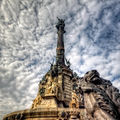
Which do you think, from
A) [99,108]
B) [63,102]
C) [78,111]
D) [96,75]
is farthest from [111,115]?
[63,102]

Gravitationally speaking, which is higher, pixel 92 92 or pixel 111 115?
pixel 92 92

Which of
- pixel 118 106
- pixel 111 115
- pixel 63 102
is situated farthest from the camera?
pixel 63 102

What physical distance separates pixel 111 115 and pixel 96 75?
1434mm

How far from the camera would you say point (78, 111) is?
22.7 feet

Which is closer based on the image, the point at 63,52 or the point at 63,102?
the point at 63,102

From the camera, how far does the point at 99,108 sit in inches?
117

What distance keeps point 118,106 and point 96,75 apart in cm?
117

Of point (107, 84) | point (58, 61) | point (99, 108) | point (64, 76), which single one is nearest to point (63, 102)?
point (64, 76)

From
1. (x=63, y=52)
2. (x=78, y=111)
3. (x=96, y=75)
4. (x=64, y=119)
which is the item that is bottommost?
(x=64, y=119)

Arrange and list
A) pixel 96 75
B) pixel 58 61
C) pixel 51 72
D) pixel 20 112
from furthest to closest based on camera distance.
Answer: pixel 58 61 < pixel 51 72 < pixel 20 112 < pixel 96 75

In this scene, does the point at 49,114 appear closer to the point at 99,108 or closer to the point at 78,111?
the point at 78,111

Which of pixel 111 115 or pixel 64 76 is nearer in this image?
pixel 111 115

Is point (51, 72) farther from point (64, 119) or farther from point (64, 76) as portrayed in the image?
point (64, 119)

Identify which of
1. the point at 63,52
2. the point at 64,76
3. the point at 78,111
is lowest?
the point at 78,111
